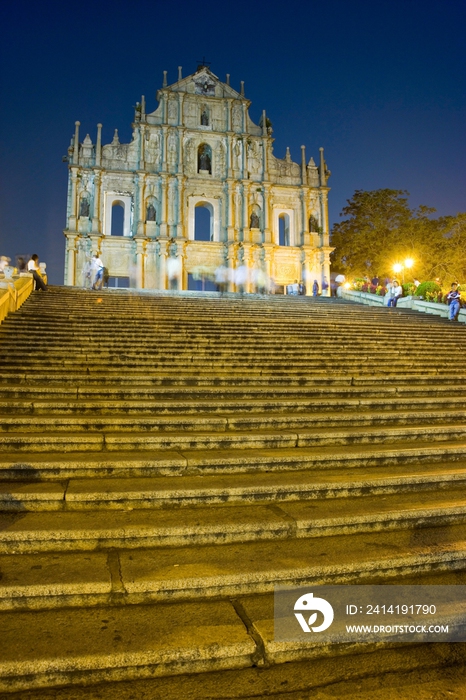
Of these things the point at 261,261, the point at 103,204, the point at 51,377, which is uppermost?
the point at 103,204

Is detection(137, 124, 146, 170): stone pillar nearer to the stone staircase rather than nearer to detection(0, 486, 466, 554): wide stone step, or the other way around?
the stone staircase

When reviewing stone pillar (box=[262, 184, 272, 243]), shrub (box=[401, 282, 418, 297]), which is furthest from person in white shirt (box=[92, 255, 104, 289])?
stone pillar (box=[262, 184, 272, 243])

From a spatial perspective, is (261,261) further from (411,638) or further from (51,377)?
(411,638)

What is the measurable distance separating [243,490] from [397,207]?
36.7 metres

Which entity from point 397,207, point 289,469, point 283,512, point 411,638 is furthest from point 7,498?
point 397,207

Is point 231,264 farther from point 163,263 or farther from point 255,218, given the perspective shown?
point 163,263

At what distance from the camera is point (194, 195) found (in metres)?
35.4

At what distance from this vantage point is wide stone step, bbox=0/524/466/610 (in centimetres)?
318

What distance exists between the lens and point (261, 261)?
3544 centimetres

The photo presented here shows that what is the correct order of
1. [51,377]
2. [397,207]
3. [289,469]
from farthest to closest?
[397,207] → [51,377] → [289,469]

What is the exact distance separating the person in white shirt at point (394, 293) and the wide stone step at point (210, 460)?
1520 cm

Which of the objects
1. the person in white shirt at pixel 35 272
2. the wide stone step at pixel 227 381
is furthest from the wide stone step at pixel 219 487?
the person in white shirt at pixel 35 272

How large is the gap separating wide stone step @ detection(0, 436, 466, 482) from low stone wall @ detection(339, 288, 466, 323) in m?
11.9

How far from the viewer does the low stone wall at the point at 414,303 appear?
1715cm
